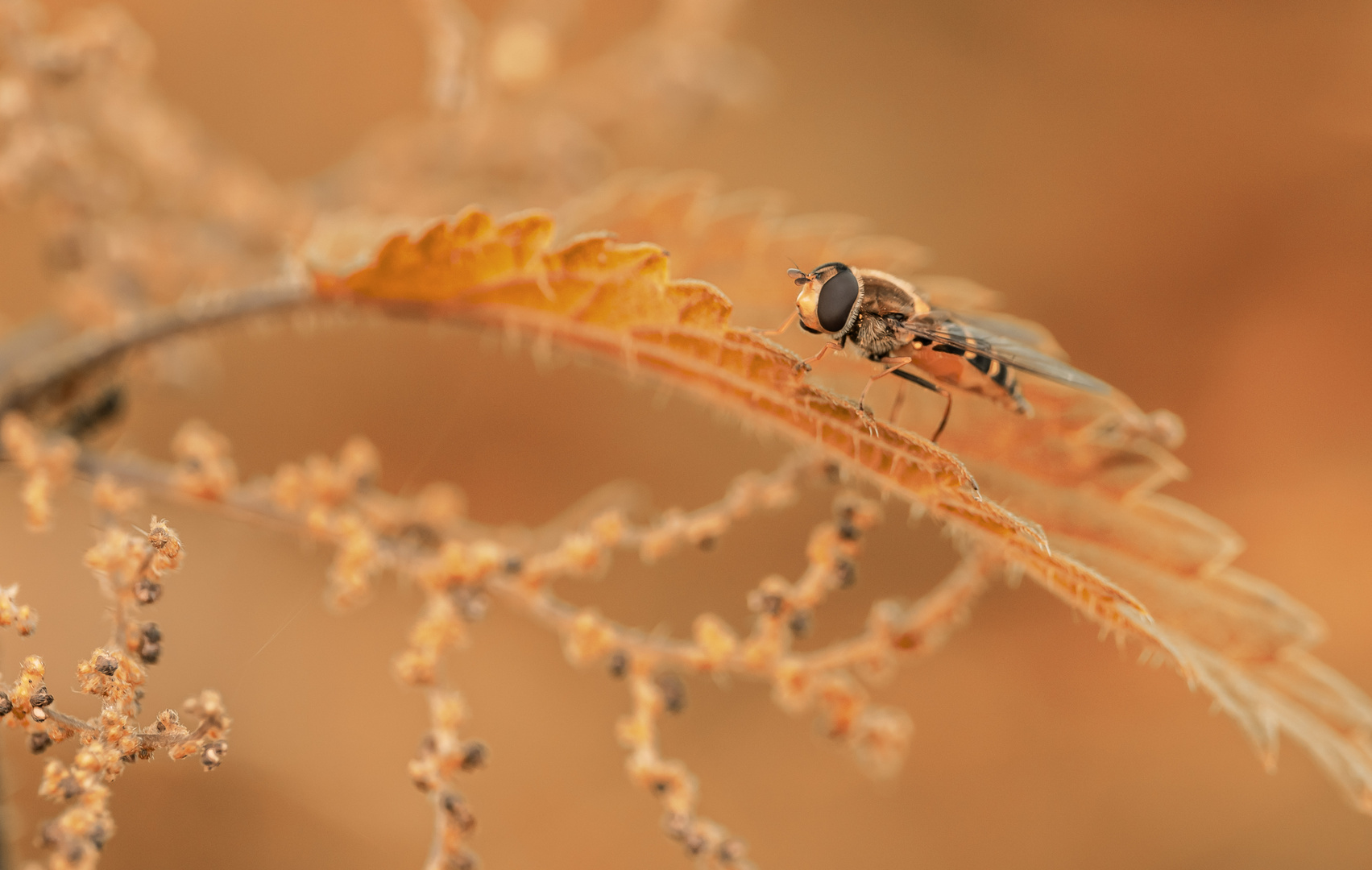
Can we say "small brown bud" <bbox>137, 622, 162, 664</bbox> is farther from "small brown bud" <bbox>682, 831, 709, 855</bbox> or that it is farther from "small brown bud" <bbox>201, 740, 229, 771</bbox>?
"small brown bud" <bbox>682, 831, 709, 855</bbox>

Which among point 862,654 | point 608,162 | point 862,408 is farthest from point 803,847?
point 862,408

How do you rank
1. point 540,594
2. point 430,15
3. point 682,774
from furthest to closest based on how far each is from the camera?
point 430,15, point 540,594, point 682,774

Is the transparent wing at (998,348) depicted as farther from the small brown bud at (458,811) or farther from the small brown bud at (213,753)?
the small brown bud at (213,753)

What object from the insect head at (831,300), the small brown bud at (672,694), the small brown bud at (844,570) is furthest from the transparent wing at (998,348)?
the small brown bud at (672,694)

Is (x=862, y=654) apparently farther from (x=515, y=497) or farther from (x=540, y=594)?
(x=515, y=497)

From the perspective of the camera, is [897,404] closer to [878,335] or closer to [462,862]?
[878,335]

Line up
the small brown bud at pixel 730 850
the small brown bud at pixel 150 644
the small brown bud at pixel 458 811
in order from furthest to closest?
the small brown bud at pixel 730 850 < the small brown bud at pixel 458 811 < the small brown bud at pixel 150 644

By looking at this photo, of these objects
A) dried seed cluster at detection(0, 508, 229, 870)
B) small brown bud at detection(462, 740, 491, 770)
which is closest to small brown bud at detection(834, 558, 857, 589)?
small brown bud at detection(462, 740, 491, 770)

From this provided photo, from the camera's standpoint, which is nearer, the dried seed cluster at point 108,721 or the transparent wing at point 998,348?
the dried seed cluster at point 108,721
